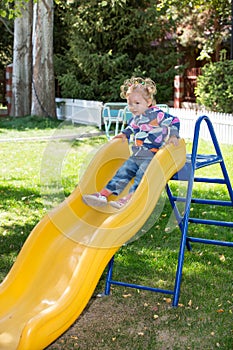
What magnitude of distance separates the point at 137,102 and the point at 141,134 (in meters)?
0.26

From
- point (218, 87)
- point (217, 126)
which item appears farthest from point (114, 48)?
point (217, 126)

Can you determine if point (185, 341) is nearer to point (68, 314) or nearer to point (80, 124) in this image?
point (68, 314)

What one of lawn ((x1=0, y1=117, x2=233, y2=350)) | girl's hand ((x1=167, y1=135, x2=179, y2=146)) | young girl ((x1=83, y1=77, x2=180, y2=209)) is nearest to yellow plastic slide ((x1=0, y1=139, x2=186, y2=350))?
girl's hand ((x1=167, y1=135, x2=179, y2=146))

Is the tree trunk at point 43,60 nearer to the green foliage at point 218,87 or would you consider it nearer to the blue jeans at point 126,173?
the green foliage at point 218,87

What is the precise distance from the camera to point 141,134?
16.2ft

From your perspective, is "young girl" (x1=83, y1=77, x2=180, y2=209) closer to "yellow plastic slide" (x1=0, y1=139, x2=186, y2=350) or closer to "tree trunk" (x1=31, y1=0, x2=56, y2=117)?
"yellow plastic slide" (x1=0, y1=139, x2=186, y2=350)

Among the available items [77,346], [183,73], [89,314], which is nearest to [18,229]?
[89,314]

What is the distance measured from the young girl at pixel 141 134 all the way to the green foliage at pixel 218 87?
914 centimetres

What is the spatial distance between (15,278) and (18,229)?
7.57 ft

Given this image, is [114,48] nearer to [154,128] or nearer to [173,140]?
[154,128]

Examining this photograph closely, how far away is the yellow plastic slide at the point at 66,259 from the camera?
3.58 meters

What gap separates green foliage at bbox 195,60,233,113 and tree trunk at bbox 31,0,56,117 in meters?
4.68

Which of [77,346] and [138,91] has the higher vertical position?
[138,91]

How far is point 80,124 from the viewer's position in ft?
17.3
